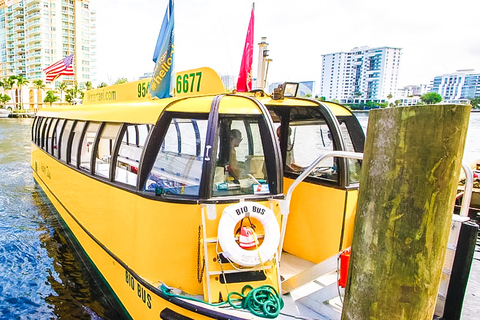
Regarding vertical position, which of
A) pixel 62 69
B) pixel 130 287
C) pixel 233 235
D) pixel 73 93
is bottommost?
pixel 130 287

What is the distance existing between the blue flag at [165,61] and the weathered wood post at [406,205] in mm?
4055

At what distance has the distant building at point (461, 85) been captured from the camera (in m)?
115

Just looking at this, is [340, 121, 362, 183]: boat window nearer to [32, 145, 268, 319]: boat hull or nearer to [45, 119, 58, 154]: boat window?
[32, 145, 268, 319]: boat hull

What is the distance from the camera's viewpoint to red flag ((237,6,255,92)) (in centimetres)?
527

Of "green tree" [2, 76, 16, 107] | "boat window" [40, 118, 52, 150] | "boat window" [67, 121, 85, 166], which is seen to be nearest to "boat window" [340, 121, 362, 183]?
"boat window" [67, 121, 85, 166]

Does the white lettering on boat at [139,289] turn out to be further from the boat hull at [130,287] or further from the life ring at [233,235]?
the life ring at [233,235]

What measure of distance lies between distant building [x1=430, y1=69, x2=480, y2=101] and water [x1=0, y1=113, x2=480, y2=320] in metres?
121

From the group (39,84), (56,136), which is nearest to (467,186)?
(56,136)

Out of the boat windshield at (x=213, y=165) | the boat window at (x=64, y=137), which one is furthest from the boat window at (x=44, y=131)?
the boat windshield at (x=213, y=165)

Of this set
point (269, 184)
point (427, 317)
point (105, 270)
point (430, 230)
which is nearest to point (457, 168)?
point (430, 230)

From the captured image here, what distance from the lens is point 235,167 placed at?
4.04m

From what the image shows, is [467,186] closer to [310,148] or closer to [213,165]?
[213,165]

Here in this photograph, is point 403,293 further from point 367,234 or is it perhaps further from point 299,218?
point 299,218

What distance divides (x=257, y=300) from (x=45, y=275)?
5204mm
